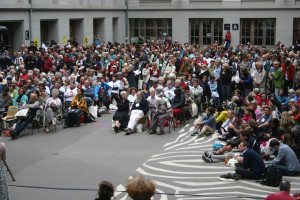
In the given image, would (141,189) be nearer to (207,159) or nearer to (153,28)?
(207,159)

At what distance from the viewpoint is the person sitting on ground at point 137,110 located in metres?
18.2

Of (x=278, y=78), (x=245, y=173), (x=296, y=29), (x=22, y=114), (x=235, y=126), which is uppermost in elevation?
(x=296, y=29)

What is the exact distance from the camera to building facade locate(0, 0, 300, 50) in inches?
1394

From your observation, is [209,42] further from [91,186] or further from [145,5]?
[91,186]

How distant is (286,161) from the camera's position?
1299 cm

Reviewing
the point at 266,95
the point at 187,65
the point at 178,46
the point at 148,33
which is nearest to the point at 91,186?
the point at 266,95

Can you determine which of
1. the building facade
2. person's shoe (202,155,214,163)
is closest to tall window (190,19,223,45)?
the building facade

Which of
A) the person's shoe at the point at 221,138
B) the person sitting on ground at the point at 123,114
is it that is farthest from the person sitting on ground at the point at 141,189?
the person sitting on ground at the point at 123,114

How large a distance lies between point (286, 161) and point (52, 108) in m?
9.33

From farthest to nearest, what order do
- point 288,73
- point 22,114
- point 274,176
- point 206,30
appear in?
point 206,30 → point 288,73 → point 22,114 → point 274,176

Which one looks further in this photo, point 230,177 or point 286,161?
point 286,161

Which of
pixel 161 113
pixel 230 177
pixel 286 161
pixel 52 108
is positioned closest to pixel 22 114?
pixel 52 108

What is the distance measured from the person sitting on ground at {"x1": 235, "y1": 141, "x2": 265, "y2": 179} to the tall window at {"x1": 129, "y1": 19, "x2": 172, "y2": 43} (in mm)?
29176

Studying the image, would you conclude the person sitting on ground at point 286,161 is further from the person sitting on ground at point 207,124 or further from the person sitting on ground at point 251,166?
the person sitting on ground at point 207,124
